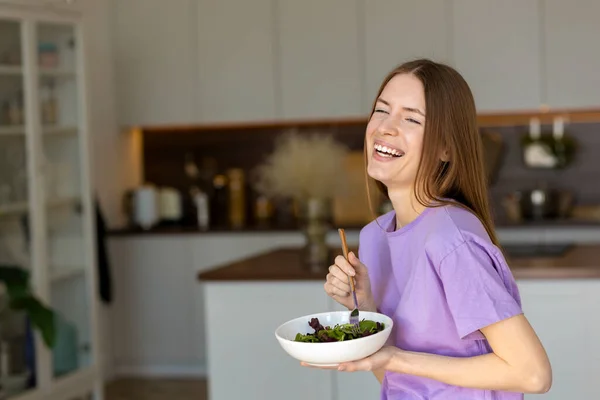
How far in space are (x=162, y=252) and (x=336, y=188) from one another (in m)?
2.06

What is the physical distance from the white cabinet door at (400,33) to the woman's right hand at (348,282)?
139 inches

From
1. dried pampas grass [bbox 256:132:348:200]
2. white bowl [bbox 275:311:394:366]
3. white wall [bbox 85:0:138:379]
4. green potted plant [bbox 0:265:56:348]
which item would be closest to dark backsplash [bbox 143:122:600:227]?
white wall [bbox 85:0:138:379]

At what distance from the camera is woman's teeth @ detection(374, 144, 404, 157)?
154cm

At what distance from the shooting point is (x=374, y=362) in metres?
1.44

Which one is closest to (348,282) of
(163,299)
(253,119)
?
(253,119)

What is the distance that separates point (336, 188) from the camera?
3617mm

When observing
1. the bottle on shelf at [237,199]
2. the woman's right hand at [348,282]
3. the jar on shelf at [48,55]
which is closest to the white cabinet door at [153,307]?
the bottle on shelf at [237,199]

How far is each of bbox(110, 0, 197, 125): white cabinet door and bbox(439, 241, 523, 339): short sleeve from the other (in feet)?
13.8

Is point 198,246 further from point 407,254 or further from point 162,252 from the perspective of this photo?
point 407,254

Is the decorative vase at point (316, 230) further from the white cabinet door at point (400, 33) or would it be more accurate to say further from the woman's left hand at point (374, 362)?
the woman's left hand at point (374, 362)

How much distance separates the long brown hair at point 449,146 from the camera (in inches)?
59.8

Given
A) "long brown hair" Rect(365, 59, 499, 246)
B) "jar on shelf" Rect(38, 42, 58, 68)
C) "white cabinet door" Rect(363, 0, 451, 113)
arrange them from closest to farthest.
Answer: "long brown hair" Rect(365, 59, 499, 246) → "jar on shelf" Rect(38, 42, 58, 68) → "white cabinet door" Rect(363, 0, 451, 113)

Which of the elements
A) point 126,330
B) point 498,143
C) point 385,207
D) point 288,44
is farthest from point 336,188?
point 126,330

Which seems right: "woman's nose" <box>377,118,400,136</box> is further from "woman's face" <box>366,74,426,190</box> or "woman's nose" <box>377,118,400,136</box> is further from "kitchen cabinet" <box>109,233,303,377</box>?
"kitchen cabinet" <box>109,233,303,377</box>
